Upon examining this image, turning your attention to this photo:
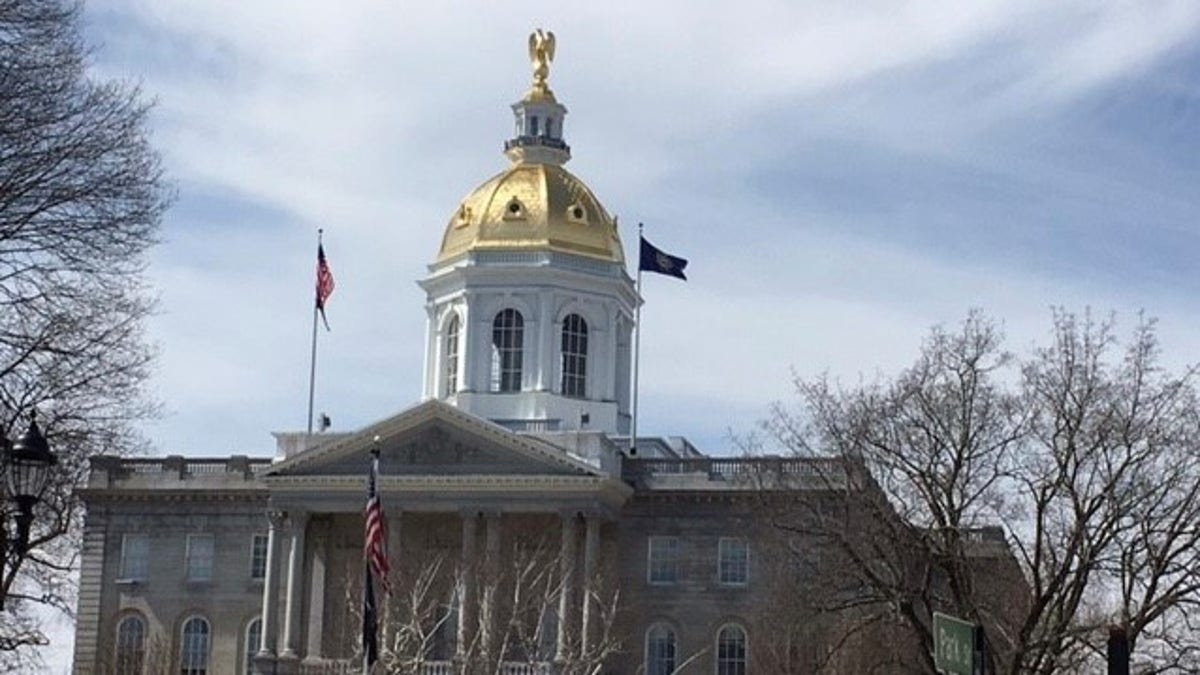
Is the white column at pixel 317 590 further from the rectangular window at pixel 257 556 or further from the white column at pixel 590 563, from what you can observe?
the white column at pixel 590 563

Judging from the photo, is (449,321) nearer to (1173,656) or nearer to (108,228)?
(1173,656)

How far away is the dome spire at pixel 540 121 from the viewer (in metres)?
96.4

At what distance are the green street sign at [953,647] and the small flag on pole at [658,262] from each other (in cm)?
6017

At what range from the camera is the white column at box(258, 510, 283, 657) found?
85938 mm

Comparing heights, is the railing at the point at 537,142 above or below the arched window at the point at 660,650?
above

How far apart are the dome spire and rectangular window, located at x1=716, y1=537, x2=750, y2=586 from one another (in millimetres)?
18486

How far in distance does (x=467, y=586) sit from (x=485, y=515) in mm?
3551

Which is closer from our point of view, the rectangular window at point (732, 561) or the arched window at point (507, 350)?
the rectangular window at point (732, 561)

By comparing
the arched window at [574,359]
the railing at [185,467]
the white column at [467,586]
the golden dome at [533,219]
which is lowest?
the white column at [467,586]

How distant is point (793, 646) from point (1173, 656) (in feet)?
48.4

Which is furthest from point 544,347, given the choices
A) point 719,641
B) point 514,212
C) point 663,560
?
point 719,641

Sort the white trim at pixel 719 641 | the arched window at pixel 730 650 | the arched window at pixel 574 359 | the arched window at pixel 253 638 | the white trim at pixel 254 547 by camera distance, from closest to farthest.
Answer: the white trim at pixel 719 641 → the arched window at pixel 730 650 → the arched window at pixel 253 638 → the white trim at pixel 254 547 → the arched window at pixel 574 359

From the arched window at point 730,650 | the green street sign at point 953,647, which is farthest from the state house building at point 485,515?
the green street sign at point 953,647

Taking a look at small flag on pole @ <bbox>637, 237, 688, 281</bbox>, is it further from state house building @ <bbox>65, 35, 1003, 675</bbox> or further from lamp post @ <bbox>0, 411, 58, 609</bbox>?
lamp post @ <bbox>0, 411, 58, 609</bbox>
